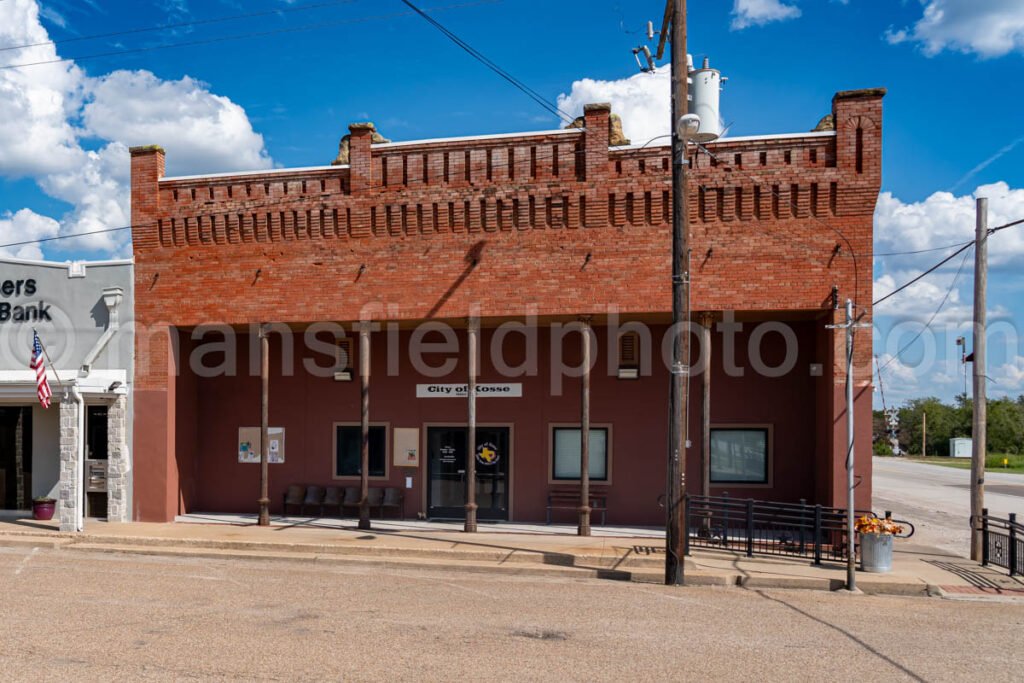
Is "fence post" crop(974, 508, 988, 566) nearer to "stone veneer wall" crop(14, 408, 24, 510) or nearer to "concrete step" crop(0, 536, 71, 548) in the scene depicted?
"concrete step" crop(0, 536, 71, 548)

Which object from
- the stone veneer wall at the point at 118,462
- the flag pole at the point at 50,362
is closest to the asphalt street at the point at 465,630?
the stone veneer wall at the point at 118,462

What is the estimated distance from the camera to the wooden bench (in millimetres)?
17578

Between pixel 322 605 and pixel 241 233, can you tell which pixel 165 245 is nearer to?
pixel 241 233

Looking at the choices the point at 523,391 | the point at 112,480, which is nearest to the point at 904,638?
the point at 523,391

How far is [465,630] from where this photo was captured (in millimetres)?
9477

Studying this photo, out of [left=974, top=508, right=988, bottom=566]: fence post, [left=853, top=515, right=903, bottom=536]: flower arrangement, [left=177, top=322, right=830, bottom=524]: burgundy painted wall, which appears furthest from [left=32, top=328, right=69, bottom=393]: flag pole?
[left=974, top=508, right=988, bottom=566]: fence post

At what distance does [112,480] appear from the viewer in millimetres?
17859

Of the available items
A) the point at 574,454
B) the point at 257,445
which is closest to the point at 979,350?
the point at 574,454

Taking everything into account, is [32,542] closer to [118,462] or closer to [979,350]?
[118,462]

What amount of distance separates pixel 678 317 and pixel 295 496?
10554 mm

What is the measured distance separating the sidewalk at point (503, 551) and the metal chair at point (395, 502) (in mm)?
385

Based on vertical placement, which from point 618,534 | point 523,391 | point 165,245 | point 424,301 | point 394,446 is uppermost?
point 165,245

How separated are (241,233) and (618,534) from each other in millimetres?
10162

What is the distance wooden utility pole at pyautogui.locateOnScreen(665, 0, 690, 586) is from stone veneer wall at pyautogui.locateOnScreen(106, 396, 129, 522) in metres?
11.9
